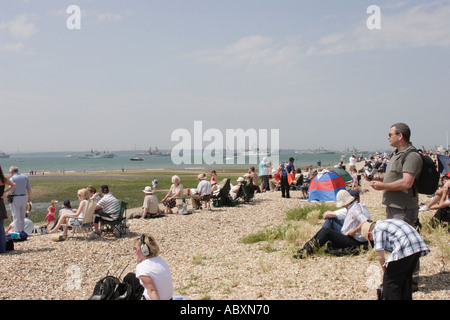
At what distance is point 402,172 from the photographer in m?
4.19

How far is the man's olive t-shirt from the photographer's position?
4090 mm

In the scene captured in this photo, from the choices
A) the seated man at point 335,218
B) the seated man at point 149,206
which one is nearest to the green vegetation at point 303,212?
the seated man at point 335,218

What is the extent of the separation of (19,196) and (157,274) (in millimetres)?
6552

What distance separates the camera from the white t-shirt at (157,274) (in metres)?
3.82

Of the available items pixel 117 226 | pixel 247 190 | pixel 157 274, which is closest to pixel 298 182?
pixel 247 190

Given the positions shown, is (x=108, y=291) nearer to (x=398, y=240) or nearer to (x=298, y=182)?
(x=398, y=240)

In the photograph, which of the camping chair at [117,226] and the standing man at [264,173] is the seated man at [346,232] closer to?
the camping chair at [117,226]

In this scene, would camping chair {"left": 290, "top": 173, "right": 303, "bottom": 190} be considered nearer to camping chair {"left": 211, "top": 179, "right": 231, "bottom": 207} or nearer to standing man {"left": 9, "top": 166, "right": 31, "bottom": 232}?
camping chair {"left": 211, "top": 179, "right": 231, "bottom": 207}

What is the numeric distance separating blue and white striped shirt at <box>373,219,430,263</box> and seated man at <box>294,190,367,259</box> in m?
2.32

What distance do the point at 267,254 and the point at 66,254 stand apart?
13.9 ft

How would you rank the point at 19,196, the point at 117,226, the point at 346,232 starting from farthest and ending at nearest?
the point at 117,226
the point at 19,196
the point at 346,232

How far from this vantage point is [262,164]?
1828cm
